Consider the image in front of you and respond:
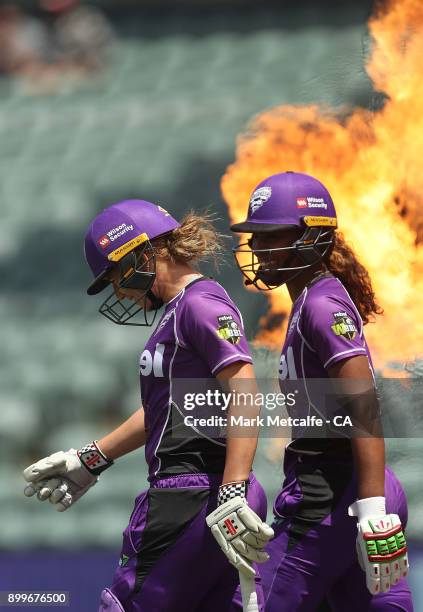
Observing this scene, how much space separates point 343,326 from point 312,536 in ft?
1.88

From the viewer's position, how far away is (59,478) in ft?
11.9

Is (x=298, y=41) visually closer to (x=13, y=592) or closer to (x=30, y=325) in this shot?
(x=30, y=325)

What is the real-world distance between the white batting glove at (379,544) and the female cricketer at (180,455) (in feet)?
0.85

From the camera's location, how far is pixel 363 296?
11.1 feet

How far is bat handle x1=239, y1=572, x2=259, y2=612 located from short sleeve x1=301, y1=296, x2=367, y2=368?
0.59 meters

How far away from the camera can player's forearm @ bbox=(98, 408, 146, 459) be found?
11.5ft

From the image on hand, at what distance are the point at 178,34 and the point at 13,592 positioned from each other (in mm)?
5316

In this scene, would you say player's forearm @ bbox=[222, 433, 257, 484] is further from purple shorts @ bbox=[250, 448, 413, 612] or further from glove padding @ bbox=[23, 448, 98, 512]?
glove padding @ bbox=[23, 448, 98, 512]

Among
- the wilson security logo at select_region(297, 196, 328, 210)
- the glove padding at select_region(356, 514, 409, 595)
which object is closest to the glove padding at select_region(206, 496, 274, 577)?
the glove padding at select_region(356, 514, 409, 595)

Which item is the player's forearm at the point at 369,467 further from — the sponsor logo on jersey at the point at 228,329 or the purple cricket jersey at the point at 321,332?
the sponsor logo on jersey at the point at 228,329

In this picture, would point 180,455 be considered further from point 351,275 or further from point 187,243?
point 351,275

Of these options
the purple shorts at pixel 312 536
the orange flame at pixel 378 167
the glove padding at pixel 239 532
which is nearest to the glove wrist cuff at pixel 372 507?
A: the purple shorts at pixel 312 536

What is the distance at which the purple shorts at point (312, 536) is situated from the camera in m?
3.08

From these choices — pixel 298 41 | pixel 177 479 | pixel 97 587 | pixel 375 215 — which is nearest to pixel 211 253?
pixel 177 479
